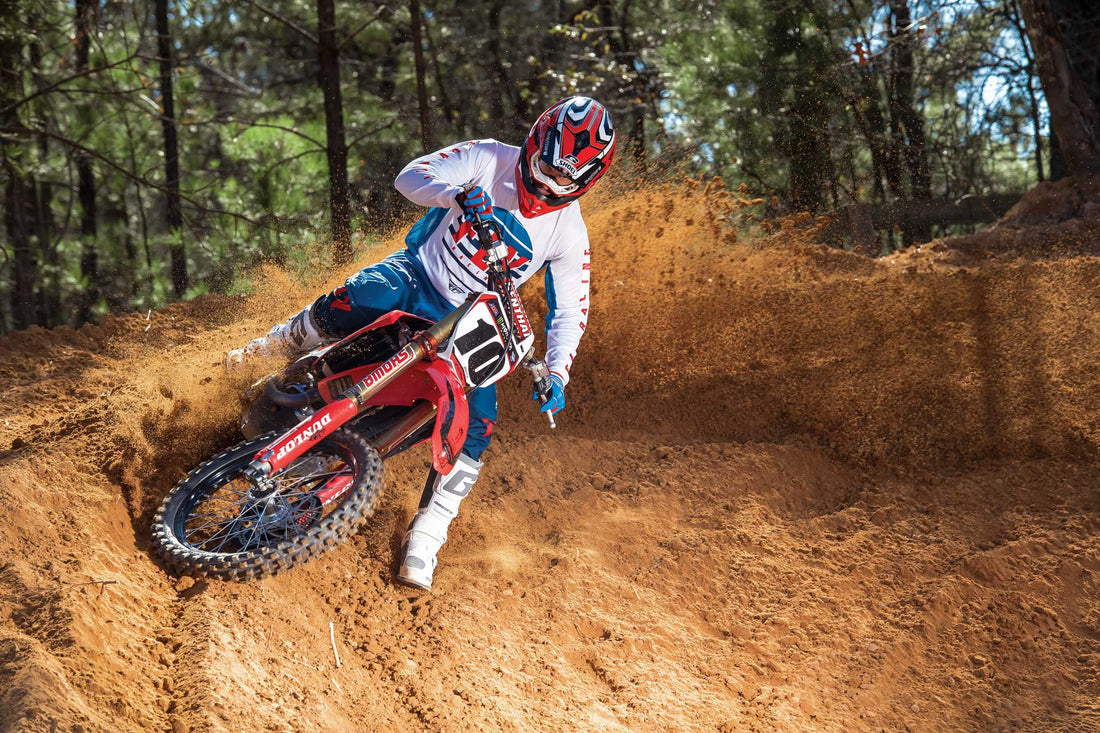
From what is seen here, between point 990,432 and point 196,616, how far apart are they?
5147mm

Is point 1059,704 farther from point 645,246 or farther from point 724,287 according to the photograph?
point 645,246

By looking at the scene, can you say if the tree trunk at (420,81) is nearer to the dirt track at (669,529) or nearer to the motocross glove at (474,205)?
the dirt track at (669,529)

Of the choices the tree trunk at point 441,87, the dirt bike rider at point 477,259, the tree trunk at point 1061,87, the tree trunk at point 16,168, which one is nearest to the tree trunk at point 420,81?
the tree trunk at point 441,87

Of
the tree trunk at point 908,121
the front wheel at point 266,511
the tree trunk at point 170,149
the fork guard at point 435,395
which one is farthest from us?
the tree trunk at point 170,149

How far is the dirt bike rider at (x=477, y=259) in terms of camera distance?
394cm

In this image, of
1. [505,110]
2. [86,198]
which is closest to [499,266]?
[505,110]

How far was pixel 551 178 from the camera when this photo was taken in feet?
13.0

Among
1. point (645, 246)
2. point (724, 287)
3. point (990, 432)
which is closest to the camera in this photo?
point (990, 432)

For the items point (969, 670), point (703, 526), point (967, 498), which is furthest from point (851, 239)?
point (969, 670)

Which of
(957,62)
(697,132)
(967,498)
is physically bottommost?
(967,498)

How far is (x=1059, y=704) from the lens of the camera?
368 cm

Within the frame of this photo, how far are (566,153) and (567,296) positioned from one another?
916 millimetres

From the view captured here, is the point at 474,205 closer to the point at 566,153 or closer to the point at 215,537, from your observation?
the point at 566,153

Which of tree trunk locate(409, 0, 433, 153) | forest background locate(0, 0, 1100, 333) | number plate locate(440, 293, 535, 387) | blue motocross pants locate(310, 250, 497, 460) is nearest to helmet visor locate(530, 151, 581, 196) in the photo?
number plate locate(440, 293, 535, 387)
